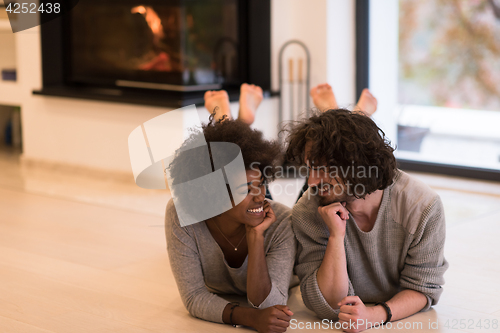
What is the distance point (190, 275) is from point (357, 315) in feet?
1.57

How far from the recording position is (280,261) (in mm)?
1735

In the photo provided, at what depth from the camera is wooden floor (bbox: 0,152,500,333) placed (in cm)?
179

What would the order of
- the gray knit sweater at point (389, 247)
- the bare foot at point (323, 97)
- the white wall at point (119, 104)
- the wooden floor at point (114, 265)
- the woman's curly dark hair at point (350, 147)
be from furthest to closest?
A: 1. the white wall at point (119, 104)
2. the bare foot at point (323, 97)
3. the wooden floor at point (114, 265)
4. the gray knit sweater at point (389, 247)
5. the woman's curly dark hair at point (350, 147)

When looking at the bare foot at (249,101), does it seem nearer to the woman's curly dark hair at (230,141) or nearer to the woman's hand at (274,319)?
the woman's curly dark hair at (230,141)

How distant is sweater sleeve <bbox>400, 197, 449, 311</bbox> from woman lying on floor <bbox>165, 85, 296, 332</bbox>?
0.34 meters

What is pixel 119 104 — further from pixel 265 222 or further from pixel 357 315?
pixel 357 315

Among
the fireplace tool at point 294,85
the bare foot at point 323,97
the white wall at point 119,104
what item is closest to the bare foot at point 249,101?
the bare foot at point 323,97

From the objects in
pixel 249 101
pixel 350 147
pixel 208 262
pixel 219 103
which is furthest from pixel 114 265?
pixel 350 147

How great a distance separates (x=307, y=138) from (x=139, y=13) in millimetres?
2466

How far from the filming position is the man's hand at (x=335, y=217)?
1597 mm

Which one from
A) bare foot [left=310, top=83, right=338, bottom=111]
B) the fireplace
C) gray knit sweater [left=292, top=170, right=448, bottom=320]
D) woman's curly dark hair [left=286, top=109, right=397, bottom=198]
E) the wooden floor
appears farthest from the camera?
the fireplace

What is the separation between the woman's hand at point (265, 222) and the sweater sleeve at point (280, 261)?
79mm

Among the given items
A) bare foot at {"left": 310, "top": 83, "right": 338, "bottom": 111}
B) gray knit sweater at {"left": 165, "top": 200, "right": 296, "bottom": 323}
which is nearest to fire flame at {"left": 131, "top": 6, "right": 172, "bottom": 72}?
bare foot at {"left": 310, "top": 83, "right": 338, "bottom": 111}

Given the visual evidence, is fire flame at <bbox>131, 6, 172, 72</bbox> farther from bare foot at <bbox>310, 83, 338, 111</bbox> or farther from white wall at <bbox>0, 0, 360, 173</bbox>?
bare foot at <bbox>310, 83, 338, 111</bbox>
